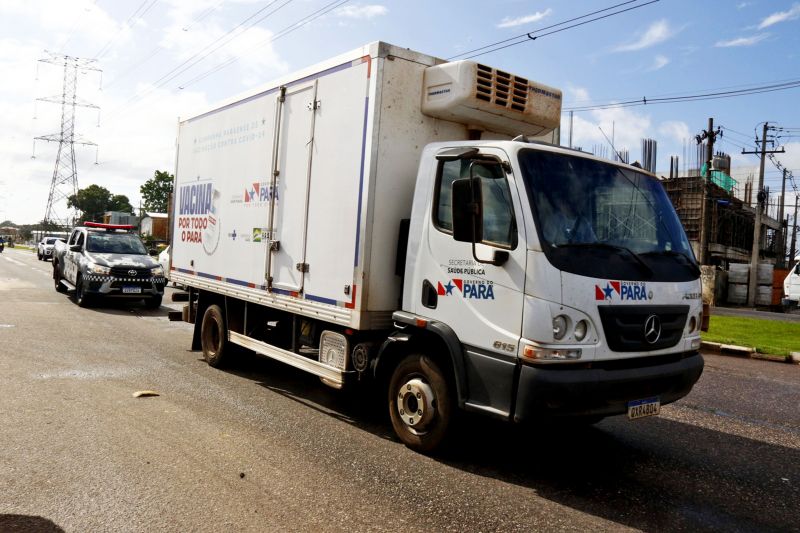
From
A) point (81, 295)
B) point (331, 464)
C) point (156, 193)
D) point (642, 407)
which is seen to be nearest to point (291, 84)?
point (331, 464)

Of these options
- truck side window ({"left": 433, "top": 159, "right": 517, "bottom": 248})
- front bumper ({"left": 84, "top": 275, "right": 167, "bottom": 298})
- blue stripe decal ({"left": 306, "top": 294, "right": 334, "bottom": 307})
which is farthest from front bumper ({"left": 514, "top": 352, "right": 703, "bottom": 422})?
front bumper ({"left": 84, "top": 275, "right": 167, "bottom": 298})

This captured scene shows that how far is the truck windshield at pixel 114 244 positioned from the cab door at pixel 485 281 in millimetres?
12778

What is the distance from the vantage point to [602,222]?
4.56 metres

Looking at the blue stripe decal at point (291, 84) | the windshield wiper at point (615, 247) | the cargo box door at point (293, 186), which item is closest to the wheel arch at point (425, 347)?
the windshield wiper at point (615, 247)

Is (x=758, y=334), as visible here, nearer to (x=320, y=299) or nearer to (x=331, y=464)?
(x=320, y=299)

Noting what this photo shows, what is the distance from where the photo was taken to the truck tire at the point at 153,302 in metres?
15.1

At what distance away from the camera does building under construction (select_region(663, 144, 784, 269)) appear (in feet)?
95.7

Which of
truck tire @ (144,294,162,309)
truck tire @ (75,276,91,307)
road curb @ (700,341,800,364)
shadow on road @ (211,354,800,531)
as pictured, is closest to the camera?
shadow on road @ (211,354,800,531)

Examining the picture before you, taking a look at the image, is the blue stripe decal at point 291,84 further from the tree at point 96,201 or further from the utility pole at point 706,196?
the tree at point 96,201

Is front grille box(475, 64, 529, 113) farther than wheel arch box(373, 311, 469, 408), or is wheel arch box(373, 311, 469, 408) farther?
front grille box(475, 64, 529, 113)

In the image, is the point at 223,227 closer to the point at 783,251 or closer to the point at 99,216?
the point at 783,251

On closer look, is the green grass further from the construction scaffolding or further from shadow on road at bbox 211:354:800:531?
the construction scaffolding

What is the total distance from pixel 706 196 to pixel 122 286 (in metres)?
23.9

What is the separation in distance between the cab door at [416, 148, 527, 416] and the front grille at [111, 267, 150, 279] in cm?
1163
